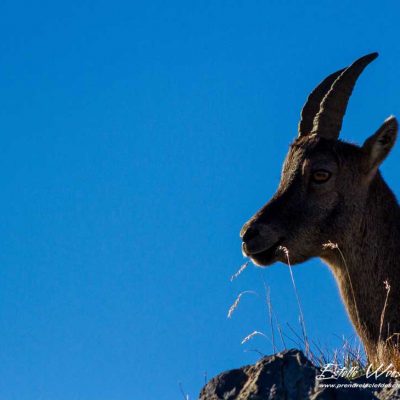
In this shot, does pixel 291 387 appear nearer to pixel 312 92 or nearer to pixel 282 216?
pixel 282 216

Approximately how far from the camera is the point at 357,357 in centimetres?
812

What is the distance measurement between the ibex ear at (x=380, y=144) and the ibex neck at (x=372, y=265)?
0.76ft

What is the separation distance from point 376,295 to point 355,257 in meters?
0.49

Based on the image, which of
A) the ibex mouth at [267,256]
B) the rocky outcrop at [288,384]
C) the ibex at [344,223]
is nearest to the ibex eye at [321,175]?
the ibex at [344,223]

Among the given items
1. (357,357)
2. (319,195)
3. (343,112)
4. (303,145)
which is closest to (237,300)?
(357,357)

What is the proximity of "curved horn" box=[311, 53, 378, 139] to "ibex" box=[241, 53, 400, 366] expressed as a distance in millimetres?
25

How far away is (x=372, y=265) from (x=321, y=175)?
→ 127cm

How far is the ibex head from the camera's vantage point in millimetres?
9227

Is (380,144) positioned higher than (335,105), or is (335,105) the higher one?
(335,105)

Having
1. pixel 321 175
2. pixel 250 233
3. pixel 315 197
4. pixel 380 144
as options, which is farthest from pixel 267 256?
pixel 380 144

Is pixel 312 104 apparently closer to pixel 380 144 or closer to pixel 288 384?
pixel 380 144

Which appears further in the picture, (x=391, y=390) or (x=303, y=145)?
(x=303, y=145)

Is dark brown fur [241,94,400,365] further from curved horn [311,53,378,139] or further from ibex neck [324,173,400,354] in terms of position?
curved horn [311,53,378,139]

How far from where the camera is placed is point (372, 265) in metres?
8.80
